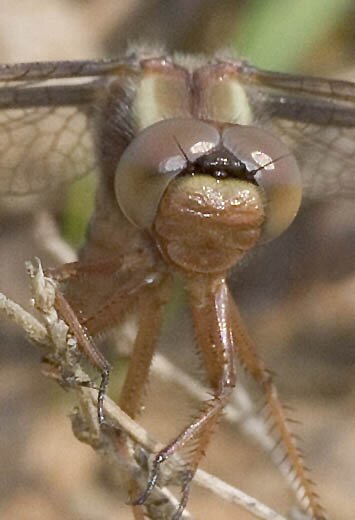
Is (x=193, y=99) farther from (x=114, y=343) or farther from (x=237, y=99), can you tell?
(x=114, y=343)

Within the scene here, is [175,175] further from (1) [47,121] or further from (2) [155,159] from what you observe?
(1) [47,121]

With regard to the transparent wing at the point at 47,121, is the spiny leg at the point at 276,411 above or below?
below

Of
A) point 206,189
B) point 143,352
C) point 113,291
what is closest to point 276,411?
point 143,352

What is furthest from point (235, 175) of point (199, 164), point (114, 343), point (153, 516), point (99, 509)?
point (99, 509)

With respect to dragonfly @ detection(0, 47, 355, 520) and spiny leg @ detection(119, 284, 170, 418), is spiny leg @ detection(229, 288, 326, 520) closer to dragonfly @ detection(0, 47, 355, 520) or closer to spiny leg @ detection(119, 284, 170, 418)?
dragonfly @ detection(0, 47, 355, 520)

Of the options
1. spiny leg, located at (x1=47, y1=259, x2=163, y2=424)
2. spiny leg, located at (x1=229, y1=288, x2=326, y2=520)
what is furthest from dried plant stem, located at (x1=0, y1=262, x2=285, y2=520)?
spiny leg, located at (x1=229, y1=288, x2=326, y2=520)

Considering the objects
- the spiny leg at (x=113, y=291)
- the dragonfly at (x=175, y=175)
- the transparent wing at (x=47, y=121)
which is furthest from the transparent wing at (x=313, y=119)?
the spiny leg at (x=113, y=291)

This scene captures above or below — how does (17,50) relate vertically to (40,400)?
above

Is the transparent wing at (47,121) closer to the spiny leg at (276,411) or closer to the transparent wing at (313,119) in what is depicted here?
the transparent wing at (313,119)
